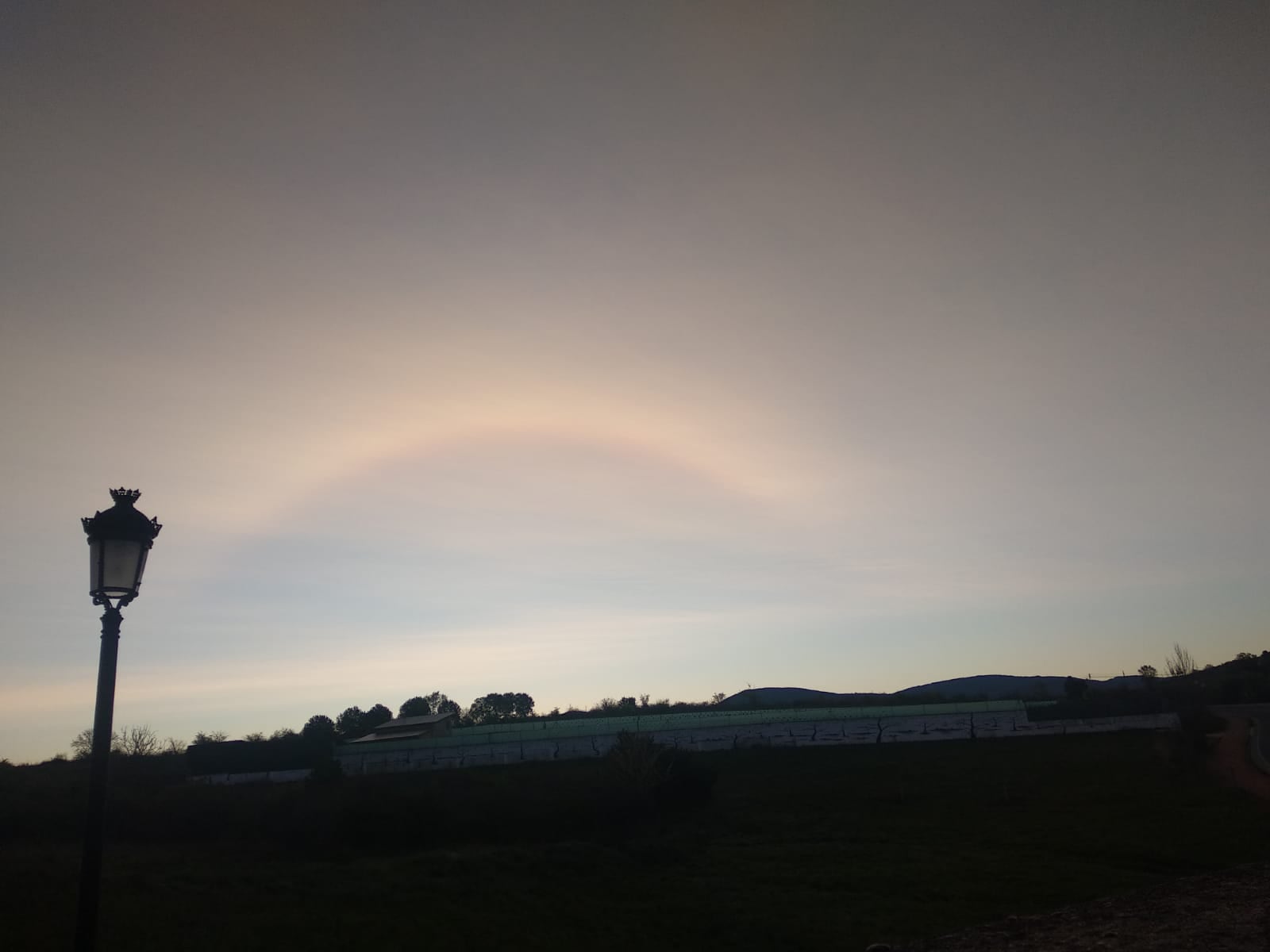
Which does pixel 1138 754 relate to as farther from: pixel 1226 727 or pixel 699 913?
pixel 699 913

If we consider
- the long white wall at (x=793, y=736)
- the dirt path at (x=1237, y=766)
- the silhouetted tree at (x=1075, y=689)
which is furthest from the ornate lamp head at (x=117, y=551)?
the silhouetted tree at (x=1075, y=689)

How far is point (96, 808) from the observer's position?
798cm

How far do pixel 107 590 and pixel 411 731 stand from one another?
8325 cm

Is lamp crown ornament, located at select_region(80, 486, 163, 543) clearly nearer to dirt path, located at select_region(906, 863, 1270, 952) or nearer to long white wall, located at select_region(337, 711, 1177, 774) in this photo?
dirt path, located at select_region(906, 863, 1270, 952)

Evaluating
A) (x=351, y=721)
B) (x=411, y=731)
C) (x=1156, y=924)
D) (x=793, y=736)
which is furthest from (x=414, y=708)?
(x=1156, y=924)

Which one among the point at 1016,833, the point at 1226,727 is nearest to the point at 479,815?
the point at 1016,833

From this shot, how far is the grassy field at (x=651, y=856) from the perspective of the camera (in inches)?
1075

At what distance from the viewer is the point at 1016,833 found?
41125 mm

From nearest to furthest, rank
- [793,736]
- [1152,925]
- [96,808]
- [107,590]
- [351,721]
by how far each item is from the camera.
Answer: [96,808]
[107,590]
[1152,925]
[793,736]
[351,721]

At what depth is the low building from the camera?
82.1 m

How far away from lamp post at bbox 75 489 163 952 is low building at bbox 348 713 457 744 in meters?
74.3

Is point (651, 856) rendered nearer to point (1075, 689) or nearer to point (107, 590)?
point (107, 590)

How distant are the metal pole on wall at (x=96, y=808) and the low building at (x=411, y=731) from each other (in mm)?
74521

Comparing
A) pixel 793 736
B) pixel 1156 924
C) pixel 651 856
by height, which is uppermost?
pixel 793 736
